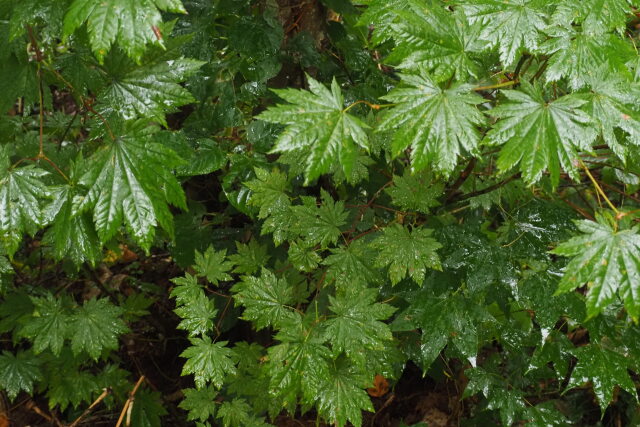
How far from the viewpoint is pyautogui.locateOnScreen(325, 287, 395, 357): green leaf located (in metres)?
1.63

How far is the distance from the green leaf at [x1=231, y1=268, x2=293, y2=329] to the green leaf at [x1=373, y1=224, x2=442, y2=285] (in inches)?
14.4

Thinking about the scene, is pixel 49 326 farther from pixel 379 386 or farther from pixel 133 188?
pixel 379 386

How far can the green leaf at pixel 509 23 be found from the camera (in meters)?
1.27

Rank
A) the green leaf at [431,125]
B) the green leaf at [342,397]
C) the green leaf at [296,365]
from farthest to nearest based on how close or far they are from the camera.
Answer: the green leaf at [342,397] → the green leaf at [296,365] → the green leaf at [431,125]

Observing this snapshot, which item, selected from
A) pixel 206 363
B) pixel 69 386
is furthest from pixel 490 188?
pixel 69 386

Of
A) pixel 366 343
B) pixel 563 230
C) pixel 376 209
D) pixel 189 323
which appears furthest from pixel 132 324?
pixel 563 230

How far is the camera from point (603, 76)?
50.1 inches

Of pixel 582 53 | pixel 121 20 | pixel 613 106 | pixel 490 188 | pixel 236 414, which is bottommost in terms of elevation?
pixel 236 414

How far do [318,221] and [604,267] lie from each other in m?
0.92

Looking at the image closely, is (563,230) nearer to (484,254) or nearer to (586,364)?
(484,254)

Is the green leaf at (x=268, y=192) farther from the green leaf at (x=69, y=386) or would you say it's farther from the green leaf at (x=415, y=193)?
the green leaf at (x=69, y=386)

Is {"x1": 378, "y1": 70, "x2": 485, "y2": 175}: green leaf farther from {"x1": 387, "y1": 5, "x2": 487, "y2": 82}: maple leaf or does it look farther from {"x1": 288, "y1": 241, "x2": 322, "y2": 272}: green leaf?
{"x1": 288, "y1": 241, "x2": 322, "y2": 272}: green leaf

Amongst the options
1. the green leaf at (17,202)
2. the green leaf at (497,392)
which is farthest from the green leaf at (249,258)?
the green leaf at (497,392)

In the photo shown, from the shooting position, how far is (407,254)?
1688mm
